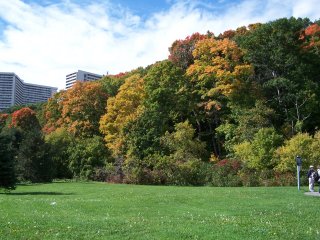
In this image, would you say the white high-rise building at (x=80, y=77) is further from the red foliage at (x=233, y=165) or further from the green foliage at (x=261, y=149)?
the green foliage at (x=261, y=149)

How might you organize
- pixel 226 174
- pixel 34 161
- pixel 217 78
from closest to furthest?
pixel 226 174, pixel 217 78, pixel 34 161

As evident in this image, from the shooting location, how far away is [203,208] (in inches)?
675

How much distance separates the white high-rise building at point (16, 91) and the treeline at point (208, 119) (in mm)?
92823

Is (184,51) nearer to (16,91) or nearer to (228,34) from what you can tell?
(228,34)

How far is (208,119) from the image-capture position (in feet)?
179

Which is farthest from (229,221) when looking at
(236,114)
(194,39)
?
(194,39)

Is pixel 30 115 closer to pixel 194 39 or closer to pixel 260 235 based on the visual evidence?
pixel 194 39

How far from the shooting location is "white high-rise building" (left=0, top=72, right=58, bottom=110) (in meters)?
155

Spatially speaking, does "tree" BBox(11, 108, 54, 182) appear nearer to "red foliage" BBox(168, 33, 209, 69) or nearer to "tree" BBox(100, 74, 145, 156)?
"tree" BBox(100, 74, 145, 156)

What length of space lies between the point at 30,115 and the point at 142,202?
7427 cm

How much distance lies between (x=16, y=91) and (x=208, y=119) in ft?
415

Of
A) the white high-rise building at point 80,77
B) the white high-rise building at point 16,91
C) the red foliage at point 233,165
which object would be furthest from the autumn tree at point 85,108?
the white high-rise building at point 16,91

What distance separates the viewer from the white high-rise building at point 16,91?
508 feet

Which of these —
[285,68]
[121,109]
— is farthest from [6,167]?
[285,68]
